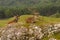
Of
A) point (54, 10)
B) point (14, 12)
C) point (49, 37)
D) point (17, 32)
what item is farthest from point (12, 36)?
point (54, 10)

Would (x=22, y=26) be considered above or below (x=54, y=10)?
above

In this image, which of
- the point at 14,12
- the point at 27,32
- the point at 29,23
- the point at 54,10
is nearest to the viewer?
the point at 27,32

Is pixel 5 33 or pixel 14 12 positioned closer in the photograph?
pixel 5 33

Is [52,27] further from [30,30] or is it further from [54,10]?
[54,10]

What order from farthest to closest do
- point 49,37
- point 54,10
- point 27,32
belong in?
1. point 54,10
2. point 27,32
3. point 49,37

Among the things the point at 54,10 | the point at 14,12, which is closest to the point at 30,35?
the point at 14,12

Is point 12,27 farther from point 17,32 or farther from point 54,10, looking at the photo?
point 54,10
